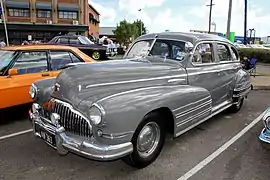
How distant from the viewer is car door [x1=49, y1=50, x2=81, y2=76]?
6270 millimetres

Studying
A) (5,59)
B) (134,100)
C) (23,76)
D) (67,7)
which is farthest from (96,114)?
(67,7)

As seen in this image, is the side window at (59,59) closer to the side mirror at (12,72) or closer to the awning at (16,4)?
the side mirror at (12,72)

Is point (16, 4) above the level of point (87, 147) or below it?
above

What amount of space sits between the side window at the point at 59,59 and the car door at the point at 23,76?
158 mm

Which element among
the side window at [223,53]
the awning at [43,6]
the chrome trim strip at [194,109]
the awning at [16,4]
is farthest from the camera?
the awning at [43,6]

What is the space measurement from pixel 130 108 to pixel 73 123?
72 cm

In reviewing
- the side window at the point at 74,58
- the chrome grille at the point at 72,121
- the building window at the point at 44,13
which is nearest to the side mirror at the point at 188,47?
the chrome grille at the point at 72,121

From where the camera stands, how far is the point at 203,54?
522 centimetres

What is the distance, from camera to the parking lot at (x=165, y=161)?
3.62 metres

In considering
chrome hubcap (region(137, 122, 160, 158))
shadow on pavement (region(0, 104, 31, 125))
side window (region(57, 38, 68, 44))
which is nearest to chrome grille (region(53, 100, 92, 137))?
chrome hubcap (region(137, 122, 160, 158))

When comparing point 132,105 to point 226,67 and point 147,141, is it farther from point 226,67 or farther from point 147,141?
point 226,67

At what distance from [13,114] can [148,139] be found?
378 centimetres

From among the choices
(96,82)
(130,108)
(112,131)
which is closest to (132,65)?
(96,82)

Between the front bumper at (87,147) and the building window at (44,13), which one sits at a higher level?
the building window at (44,13)
